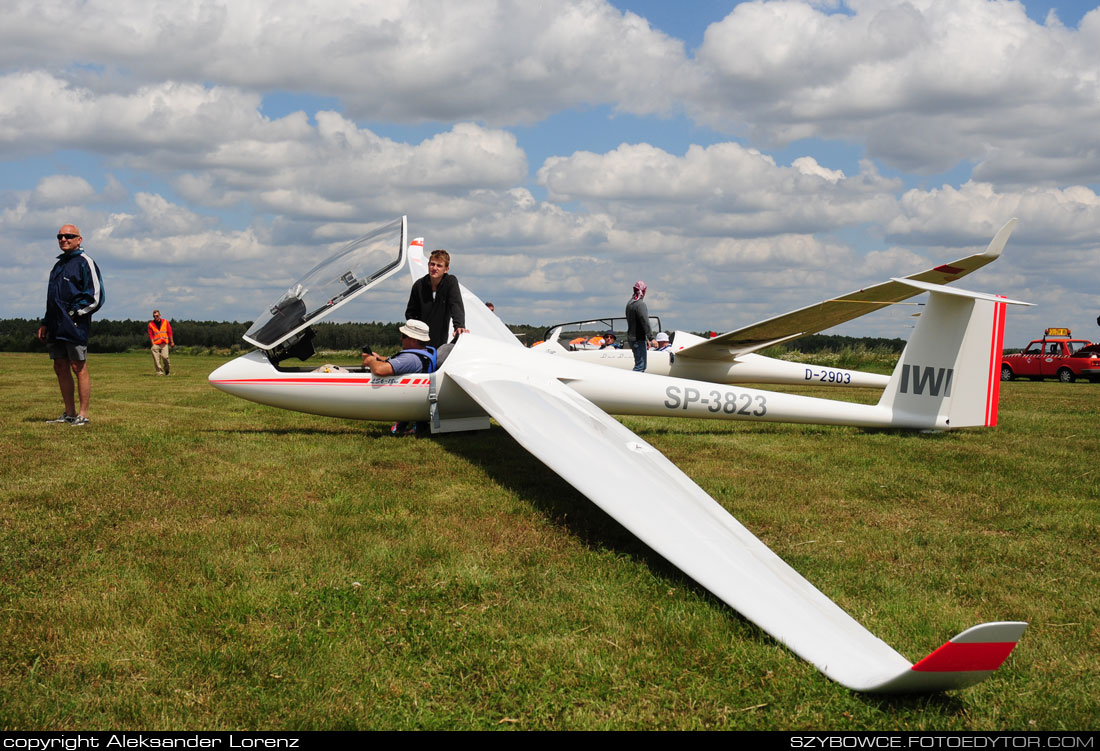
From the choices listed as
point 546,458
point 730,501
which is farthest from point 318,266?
point 730,501

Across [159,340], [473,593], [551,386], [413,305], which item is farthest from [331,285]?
[159,340]

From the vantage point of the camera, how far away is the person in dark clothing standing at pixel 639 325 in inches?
545

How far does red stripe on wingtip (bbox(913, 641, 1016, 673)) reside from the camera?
2.34 meters

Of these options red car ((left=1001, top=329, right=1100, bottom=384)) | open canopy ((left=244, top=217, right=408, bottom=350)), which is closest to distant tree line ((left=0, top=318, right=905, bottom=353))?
open canopy ((left=244, top=217, right=408, bottom=350))

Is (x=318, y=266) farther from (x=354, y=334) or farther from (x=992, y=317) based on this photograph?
(x=992, y=317)

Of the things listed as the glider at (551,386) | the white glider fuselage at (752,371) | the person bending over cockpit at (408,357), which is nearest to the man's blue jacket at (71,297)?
the glider at (551,386)

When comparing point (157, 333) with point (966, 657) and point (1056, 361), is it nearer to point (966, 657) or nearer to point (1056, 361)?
point (966, 657)

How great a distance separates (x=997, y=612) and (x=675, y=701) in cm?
192

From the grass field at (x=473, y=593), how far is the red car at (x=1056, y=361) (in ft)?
81.6

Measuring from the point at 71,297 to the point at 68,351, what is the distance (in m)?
0.63

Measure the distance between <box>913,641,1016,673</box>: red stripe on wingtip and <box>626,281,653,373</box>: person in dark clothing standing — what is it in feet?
38.0

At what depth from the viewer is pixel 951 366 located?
8.59 meters

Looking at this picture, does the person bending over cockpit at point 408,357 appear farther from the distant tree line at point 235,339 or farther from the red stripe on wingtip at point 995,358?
the red stripe on wingtip at point 995,358

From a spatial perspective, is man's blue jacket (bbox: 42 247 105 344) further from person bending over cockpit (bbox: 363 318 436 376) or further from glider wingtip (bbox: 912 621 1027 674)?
glider wingtip (bbox: 912 621 1027 674)
